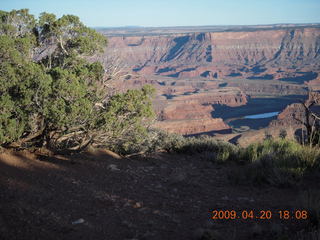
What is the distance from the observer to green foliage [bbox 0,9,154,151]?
6.44m

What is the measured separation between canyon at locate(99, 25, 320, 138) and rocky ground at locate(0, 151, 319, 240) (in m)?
51.3

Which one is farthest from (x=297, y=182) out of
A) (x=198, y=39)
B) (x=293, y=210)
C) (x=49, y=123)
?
(x=198, y=39)

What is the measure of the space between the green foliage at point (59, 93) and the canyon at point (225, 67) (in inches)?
1974

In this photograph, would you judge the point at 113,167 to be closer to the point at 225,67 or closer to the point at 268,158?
the point at 268,158

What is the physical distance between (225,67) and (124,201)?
135 meters

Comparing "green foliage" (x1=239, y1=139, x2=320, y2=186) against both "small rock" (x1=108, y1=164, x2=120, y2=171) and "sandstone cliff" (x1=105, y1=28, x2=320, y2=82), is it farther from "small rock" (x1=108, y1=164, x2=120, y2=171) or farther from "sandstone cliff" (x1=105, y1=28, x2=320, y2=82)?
"sandstone cliff" (x1=105, y1=28, x2=320, y2=82)

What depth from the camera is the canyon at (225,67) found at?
7900 cm

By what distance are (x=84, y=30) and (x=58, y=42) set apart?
71 centimetres

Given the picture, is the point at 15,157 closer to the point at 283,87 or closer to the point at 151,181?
the point at 151,181

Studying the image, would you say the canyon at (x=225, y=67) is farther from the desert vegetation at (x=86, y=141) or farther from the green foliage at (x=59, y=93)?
the green foliage at (x=59, y=93)

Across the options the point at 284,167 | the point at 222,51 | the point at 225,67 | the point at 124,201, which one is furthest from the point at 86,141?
the point at 222,51

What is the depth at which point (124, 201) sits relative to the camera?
545 cm
